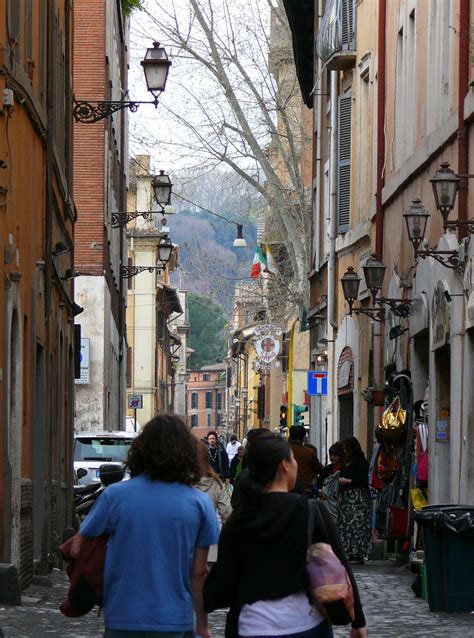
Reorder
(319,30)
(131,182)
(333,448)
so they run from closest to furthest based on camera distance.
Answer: (333,448)
(319,30)
(131,182)

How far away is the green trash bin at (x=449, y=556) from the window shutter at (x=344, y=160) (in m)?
17.3

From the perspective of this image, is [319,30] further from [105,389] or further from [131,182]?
[131,182]

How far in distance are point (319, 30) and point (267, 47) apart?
5610 millimetres

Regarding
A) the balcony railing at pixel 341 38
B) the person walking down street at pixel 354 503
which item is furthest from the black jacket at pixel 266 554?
the balcony railing at pixel 341 38

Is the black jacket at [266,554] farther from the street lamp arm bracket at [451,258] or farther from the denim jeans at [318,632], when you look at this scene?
the street lamp arm bracket at [451,258]

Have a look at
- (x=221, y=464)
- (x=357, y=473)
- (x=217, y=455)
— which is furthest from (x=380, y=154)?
(x=221, y=464)

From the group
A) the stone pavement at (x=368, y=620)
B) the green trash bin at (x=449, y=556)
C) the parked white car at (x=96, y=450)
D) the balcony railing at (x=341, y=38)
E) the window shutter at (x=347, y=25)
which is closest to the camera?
the stone pavement at (x=368, y=620)

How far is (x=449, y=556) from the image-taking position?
1371 cm

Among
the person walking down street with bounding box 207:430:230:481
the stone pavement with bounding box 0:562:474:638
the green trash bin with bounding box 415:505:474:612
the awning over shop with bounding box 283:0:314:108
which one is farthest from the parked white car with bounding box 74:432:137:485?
the awning over shop with bounding box 283:0:314:108

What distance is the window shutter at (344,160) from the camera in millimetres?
31031

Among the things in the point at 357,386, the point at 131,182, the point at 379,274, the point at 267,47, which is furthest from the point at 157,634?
the point at 131,182

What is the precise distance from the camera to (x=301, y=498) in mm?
6266

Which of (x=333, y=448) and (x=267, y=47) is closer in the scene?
(x=333, y=448)

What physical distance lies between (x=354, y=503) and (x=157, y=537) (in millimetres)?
13740
